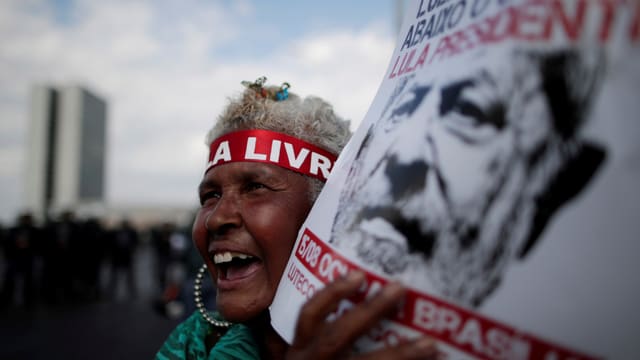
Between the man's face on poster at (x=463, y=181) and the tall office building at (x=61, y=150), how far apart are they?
6441 cm

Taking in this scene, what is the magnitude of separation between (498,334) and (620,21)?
1.36 ft

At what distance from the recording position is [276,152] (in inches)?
56.7

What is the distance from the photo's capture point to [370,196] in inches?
30.9

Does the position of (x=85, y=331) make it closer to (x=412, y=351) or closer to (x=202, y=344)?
(x=202, y=344)

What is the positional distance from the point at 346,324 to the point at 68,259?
11718mm

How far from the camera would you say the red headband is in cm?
144

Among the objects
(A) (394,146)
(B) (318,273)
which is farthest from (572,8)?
(B) (318,273)

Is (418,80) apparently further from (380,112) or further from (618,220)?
(618,220)

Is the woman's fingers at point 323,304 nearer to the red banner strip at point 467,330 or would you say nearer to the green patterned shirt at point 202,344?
the red banner strip at point 467,330

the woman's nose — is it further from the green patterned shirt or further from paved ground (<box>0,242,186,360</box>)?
paved ground (<box>0,242,186,360</box>)

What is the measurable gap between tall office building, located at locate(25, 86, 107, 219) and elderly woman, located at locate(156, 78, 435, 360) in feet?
208

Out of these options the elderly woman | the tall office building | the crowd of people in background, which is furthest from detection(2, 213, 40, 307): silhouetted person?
the tall office building

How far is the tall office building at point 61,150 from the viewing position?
59.5 metres

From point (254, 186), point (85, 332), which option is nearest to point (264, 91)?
point (254, 186)
